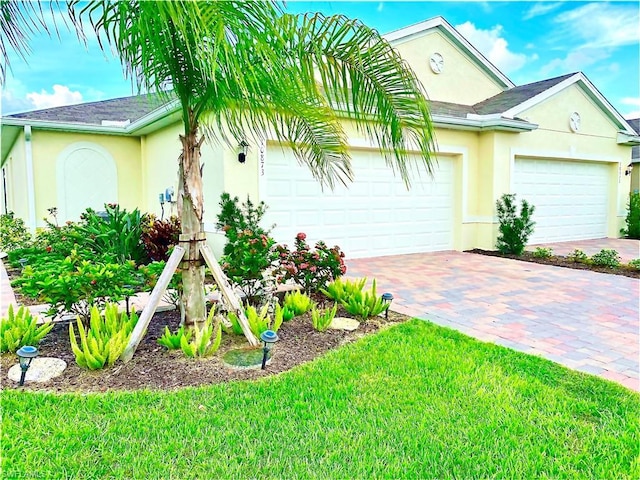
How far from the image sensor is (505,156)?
11.5 m

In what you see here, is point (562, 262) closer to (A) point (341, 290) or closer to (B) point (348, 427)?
(A) point (341, 290)

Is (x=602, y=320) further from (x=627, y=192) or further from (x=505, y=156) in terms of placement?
(x=627, y=192)

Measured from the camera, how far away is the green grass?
249 cm

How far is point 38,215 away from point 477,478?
12.4m

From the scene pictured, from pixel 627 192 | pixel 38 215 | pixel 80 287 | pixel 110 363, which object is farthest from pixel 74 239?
pixel 627 192

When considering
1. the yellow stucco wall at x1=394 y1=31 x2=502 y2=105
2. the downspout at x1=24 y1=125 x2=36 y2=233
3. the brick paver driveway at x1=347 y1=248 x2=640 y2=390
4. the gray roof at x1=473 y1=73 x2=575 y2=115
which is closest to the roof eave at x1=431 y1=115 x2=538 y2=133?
the gray roof at x1=473 y1=73 x2=575 y2=115

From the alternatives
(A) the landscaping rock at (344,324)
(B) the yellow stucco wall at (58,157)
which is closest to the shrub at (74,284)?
(A) the landscaping rock at (344,324)

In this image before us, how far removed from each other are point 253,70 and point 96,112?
11.8 m

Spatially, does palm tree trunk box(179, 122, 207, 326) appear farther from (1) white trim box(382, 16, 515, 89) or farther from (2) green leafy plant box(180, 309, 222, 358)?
(1) white trim box(382, 16, 515, 89)

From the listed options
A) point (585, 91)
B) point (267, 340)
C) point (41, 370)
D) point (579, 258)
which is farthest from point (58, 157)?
point (585, 91)

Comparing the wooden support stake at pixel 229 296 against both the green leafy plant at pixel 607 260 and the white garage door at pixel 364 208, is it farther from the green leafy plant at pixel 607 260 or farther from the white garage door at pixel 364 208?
the green leafy plant at pixel 607 260

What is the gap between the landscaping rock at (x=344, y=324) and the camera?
511 cm

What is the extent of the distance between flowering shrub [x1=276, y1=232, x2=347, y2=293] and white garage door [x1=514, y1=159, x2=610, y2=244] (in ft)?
25.9

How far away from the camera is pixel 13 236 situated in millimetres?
10570
